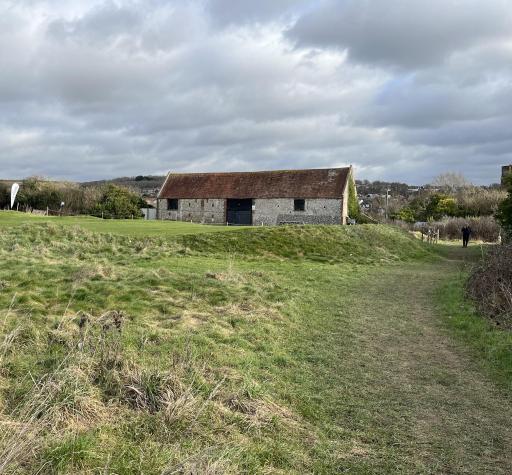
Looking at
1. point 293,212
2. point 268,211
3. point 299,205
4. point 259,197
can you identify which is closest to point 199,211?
point 259,197

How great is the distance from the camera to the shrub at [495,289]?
10455 millimetres

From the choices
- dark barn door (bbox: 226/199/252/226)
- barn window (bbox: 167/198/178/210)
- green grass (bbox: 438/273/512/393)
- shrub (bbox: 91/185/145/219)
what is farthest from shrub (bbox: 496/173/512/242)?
shrub (bbox: 91/185/145/219)

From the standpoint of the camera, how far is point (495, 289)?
11781 millimetres

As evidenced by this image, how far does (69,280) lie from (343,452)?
28.1ft

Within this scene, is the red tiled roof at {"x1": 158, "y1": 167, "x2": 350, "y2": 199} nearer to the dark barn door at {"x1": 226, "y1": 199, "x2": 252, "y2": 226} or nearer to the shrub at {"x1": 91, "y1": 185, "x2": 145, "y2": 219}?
the dark barn door at {"x1": 226, "y1": 199, "x2": 252, "y2": 226}

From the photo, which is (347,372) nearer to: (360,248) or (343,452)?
(343,452)

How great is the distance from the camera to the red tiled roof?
50.0 meters

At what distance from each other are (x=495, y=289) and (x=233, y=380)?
8193 millimetres

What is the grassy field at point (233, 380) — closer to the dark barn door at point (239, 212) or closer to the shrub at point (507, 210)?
the shrub at point (507, 210)

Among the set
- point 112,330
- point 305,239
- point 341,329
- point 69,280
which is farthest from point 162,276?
point 305,239

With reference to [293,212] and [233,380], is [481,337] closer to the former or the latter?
[233,380]

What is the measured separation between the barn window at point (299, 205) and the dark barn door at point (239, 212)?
16.2 ft

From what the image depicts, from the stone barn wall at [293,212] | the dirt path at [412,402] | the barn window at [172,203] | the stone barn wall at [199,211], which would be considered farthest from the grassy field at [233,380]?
the barn window at [172,203]

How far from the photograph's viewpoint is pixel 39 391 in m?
4.77
